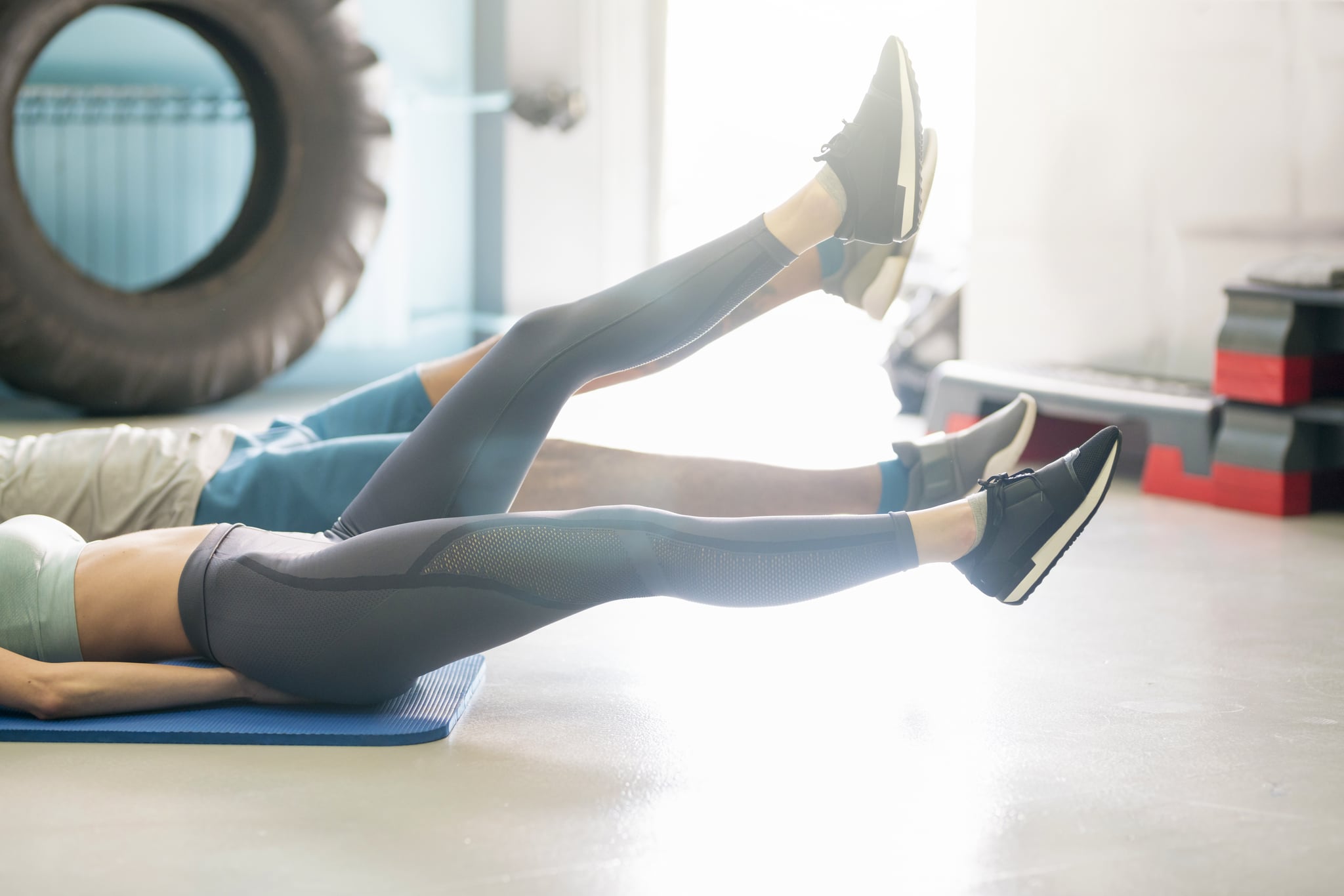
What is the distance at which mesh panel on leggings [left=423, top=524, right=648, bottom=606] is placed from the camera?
151cm

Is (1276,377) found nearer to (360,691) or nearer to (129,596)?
(360,691)

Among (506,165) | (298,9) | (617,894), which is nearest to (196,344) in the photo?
(298,9)

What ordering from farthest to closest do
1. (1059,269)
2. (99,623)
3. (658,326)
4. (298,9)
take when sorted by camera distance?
(298,9) → (1059,269) → (658,326) → (99,623)

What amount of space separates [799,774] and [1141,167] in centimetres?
255

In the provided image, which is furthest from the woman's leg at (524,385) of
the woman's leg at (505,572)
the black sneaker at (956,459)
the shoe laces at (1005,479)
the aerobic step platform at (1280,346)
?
the aerobic step platform at (1280,346)

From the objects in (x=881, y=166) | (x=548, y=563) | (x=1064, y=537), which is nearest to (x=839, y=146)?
(x=881, y=166)

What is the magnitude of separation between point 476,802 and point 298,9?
3.27 metres

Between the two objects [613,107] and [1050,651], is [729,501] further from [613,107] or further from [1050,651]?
[613,107]

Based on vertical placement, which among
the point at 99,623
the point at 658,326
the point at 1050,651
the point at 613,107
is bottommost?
the point at 1050,651

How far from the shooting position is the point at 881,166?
73.4 inches

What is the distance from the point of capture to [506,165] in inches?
201

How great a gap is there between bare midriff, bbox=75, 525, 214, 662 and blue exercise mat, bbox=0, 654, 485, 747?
0.09m

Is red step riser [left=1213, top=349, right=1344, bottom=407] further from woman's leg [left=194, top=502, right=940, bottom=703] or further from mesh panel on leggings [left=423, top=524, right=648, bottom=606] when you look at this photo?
mesh panel on leggings [left=423, top=524, right=648, bottom=606]

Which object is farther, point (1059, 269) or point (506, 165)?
point (506, 165)
